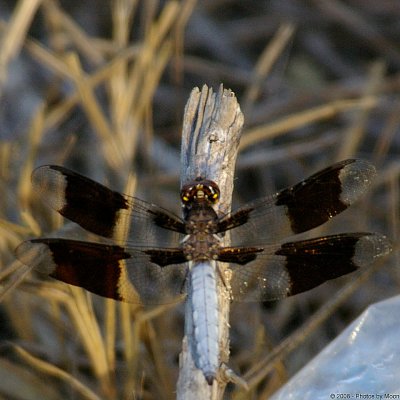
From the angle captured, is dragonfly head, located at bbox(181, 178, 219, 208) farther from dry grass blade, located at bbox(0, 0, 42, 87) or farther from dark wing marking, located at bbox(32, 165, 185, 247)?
dry grass blade, located at bbox(0, 0, 42, 87)

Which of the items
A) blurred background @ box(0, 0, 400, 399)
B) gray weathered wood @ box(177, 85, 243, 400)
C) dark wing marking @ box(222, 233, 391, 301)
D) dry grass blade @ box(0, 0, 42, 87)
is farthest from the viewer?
dry grass blade @ box(0, 0, 42, 87)

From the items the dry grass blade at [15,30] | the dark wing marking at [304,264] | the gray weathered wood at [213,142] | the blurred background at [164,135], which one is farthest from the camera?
the dry grass blade at [15,30]

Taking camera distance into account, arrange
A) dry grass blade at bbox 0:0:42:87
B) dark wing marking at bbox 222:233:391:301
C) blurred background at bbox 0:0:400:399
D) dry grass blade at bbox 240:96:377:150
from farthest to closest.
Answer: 1. dry grass blade at bbox 0:0:42:87
2. dry grass blade at bbox 240:96:377:150
3. blurred background at bbox 0:0:400:399
4. dark wing marking at bbox 222:233:391:301

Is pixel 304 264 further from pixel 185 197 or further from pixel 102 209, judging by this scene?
pixel 102 209

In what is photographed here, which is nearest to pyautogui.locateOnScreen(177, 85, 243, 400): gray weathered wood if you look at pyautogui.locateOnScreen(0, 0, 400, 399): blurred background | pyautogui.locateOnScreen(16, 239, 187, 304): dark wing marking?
pyautogui.locateOnScreen(16, 239, 187, 304): dark wing marking

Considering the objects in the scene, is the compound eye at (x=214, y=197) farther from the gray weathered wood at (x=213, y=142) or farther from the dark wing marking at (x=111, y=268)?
the dark wing marking at (x=111, y=268)

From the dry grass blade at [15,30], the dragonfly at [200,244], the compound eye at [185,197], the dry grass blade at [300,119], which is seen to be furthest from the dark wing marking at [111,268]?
the dry grass blade at [15,30]

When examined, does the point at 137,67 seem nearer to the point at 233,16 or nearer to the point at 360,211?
the point at 360,211
